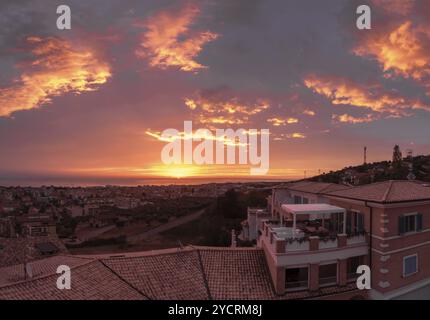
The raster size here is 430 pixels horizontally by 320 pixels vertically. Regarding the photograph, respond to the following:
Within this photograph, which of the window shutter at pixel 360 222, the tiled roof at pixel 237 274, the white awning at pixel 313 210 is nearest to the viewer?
the tiled roof at pixel 237 274

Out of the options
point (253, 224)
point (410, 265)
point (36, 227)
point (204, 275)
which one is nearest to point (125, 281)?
point (204, 275)

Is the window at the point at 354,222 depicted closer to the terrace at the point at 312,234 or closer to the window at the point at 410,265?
the terrace at the point at 312,234

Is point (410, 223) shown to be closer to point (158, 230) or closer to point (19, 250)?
point (19, 250)

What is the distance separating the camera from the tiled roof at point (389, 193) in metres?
16.0

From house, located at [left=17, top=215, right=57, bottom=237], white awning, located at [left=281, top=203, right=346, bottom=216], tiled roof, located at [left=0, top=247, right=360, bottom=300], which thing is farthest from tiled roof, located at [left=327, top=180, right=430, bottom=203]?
house, located at [left=17, top=215, right=57, bottom=237]

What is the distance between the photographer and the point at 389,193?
54.1ft

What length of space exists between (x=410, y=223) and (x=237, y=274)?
369 inches

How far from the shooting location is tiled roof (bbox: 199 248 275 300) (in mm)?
14838

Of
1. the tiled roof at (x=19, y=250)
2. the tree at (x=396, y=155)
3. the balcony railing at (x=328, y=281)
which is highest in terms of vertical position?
the tree at (x=396, y=155)

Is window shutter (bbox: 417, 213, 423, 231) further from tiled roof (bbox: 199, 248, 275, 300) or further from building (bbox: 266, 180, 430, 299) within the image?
tiled roof (bbox: 199, 248, 275, 300)

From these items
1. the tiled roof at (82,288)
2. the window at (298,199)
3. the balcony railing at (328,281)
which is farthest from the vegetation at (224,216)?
the tiled roof at (82,288)

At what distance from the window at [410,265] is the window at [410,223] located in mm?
1453

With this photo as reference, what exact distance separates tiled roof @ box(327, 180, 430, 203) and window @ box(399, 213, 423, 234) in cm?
101
